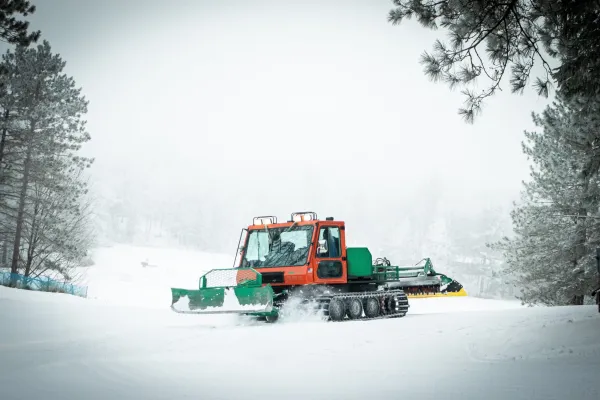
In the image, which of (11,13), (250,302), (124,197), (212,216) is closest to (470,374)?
(250,302)

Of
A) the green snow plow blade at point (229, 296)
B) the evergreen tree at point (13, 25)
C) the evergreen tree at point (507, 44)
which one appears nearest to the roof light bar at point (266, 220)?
the green snow plow blade at point (229, 296)

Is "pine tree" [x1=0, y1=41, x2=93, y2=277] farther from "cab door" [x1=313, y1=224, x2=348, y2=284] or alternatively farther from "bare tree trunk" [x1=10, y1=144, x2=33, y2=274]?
"cab door" [x1=313, y1=224, x2=348, y2=284]

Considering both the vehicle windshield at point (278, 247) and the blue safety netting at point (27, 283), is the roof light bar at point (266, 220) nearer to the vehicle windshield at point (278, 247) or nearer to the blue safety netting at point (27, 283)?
the vehicle windshield at point (278, 247)

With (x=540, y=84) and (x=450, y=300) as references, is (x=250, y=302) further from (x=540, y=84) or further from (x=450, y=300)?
(x=450, y=300)

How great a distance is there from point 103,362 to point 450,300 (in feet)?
144

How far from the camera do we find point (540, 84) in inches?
376

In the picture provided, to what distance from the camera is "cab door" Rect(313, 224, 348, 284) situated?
14148 millimetres

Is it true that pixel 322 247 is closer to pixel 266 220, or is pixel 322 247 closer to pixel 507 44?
pixel 266 220

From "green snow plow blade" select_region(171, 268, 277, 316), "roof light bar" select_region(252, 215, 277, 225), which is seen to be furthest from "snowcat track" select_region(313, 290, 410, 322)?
"roof light bar" select_region(252, 215, 277, 225)

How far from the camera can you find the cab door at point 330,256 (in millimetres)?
14148

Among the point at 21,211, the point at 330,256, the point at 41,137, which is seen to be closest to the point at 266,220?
the point at 330,256

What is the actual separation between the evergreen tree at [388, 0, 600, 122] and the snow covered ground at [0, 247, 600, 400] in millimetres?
3729

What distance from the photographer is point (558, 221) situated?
21828 mm

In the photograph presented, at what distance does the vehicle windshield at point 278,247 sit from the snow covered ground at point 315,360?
1.70m
